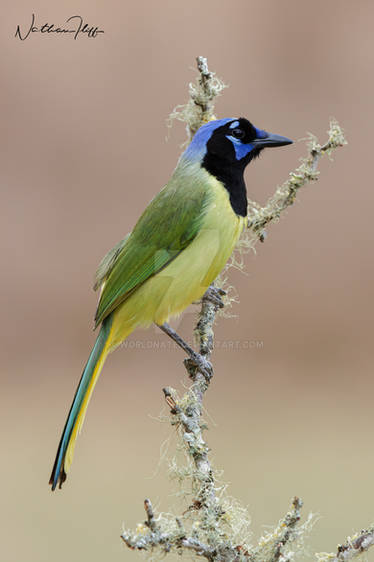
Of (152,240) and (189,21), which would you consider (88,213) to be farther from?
(152,240)

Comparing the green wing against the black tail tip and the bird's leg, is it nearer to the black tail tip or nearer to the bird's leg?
the bird's leg

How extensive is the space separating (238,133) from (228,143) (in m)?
0.07

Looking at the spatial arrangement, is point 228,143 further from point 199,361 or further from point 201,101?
point 199,361

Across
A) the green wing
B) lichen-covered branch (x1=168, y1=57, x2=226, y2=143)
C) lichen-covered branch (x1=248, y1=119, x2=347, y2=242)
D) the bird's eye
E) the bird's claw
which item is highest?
lichen-covered branch (x1=168, y1=57, x2=226, y2=143)

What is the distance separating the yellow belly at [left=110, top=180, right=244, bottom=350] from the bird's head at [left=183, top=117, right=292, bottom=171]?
154 millimetres

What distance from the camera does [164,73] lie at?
27.9ft

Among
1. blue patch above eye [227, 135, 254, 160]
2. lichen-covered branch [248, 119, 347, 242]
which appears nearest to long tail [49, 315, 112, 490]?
lichen-covered branch [248, 119, 347, 242]

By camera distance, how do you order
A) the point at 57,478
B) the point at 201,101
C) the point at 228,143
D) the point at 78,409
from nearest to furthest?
1. the point at 57,478
2. the point at 78,409
3. the point at 228,143
4. the point at 201,101

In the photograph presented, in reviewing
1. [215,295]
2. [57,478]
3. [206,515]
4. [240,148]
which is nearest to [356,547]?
[206,515]

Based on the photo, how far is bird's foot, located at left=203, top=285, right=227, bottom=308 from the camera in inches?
148

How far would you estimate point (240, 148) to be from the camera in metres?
3.78

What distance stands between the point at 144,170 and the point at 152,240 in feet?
14.9

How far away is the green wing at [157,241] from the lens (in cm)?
364

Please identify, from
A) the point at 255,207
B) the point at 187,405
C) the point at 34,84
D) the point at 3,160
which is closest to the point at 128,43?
the point at 34,84
